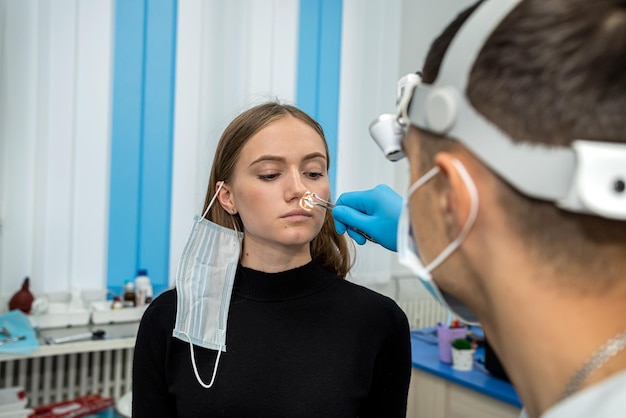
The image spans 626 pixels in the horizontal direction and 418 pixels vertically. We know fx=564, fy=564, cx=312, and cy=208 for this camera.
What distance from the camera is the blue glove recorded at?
3.68 ft

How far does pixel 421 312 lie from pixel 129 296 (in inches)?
74.8

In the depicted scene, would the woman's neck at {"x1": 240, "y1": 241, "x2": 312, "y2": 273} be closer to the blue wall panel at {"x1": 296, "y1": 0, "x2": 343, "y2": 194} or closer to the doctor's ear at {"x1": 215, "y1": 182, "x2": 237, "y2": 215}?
the doctor's ear at {"x1": 215, "y1": 182, "x2": 237, "y2": 215}

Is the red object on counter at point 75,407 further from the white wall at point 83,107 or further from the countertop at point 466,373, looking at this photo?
the countertop at point 466,373

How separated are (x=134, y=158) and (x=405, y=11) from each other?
206 centimetres

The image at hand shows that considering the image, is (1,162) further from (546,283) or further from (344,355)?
(546,283)

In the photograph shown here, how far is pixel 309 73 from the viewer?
124 inches

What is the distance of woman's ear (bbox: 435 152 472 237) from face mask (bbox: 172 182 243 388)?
0.77m

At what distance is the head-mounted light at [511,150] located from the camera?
Result: 1.73 ft

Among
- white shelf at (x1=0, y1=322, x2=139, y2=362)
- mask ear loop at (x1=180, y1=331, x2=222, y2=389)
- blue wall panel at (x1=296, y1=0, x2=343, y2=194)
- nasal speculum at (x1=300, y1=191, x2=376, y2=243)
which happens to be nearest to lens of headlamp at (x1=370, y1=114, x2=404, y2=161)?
nasal speculum at (x1=300, y1=191, x2=376, y2=243)

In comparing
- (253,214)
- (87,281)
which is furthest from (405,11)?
(253,214)

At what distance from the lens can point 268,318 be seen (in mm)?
1278

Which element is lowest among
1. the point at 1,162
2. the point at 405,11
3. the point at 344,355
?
the point at 344,355

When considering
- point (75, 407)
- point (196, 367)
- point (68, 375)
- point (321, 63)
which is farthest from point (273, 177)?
point (321, 63)

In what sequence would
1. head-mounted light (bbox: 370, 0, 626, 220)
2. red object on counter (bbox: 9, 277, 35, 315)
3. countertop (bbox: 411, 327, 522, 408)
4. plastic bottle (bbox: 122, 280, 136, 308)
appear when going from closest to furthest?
head-mounted light (bbox: 370, 0, 626, 220) → countertop (bbox: 411, 327, 522, 408) → red object on counter (bbox: 9, 277, 35, 315) → plastic bottle (bbox: 122, 280, 136, 308)
